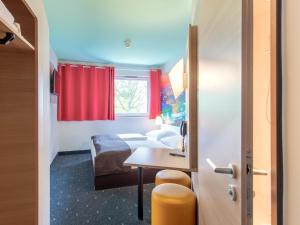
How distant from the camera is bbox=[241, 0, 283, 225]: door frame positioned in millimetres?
583

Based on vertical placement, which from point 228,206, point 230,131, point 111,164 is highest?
point 230,131

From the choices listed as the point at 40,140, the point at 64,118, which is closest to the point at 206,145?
the point at 40,140

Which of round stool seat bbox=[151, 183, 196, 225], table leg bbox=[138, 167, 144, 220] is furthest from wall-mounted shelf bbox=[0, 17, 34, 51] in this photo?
table leg bbox=[138, 167, 144, 220]

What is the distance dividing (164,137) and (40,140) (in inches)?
121

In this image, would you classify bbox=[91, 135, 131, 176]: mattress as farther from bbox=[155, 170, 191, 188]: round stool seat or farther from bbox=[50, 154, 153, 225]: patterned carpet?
bbox=[155, 170, 191, 188]: round stool seat

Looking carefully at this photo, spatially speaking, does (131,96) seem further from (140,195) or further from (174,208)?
(174,208)

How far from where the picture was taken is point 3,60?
4.05 feet

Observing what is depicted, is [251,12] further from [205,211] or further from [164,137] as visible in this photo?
[164,137]

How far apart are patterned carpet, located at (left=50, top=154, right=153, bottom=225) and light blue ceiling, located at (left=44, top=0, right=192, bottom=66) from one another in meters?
2.42

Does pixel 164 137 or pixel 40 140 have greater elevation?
pixel 40 140

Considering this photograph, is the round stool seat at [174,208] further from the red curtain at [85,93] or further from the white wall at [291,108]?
the red curtain at [85,93]

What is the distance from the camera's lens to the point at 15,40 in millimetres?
1050

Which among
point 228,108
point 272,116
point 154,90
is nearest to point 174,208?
point 228,108

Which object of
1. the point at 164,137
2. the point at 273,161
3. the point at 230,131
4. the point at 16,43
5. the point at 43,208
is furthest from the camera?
the point at 164,137
